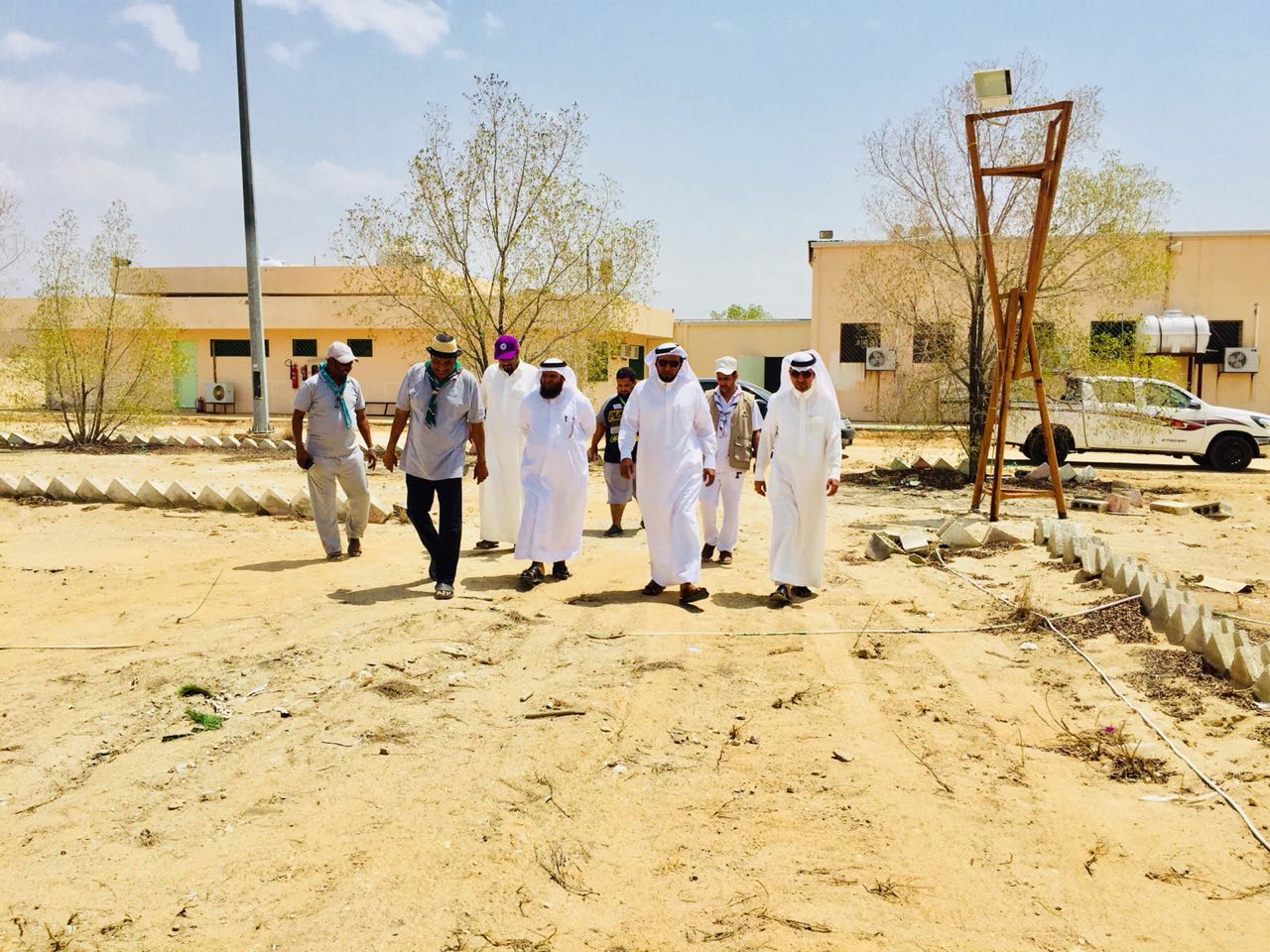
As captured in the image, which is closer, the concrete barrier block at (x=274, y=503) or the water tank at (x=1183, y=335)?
the concrete barrier block at (x=274, y=503)

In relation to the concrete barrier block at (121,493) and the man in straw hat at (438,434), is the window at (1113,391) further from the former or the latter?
the concrete barrier block at (121,493)

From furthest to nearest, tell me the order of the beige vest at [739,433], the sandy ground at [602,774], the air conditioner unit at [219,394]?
the air conditioner unit at [219,394] < the beige vest at [739,433] < the sandy ground at [602,774]

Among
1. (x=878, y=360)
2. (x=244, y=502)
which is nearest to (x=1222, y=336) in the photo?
(x=878, y=360)

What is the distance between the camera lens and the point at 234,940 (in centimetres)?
297

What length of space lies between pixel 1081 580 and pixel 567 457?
3583mm

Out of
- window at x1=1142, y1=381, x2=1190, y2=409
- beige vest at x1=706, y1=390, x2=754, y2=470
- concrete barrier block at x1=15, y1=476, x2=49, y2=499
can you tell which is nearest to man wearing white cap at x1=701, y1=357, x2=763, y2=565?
beige vest at x1=706, y1=390, x2=754, y2=470

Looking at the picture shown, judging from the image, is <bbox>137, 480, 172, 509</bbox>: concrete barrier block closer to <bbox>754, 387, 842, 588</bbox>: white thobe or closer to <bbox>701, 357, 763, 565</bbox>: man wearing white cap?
<bbox>701, 357, 763, 565</bbox>: man wearing white cap

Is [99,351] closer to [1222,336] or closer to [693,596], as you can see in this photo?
[693,596]

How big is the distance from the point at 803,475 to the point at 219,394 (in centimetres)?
2805

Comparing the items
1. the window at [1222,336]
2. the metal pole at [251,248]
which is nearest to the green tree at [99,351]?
the metal pole at [251,248]

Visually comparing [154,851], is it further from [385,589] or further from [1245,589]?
[1245,589]

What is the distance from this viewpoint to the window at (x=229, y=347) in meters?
32.6

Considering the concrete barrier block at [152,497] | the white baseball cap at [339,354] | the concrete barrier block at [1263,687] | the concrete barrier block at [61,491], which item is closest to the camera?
the concrete barrier block at [1263,687]

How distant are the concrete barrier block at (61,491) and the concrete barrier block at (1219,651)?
1054cm
